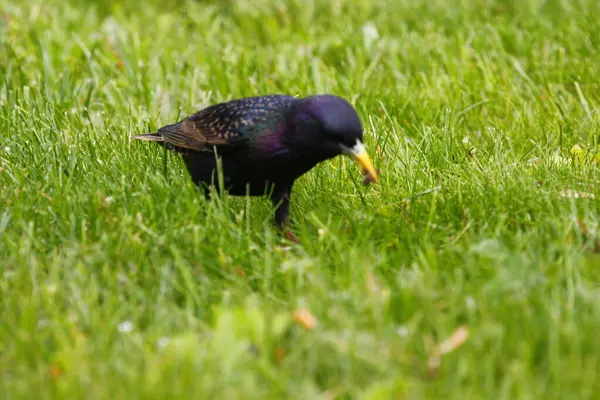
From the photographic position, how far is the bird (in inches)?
147

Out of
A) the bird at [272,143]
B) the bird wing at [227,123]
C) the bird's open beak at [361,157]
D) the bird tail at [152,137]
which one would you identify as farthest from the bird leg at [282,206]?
the bird tail at [152,137]

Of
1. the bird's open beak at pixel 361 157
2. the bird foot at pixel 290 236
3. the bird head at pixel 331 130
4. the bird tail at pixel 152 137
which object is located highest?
the bird head at pixel 331 130

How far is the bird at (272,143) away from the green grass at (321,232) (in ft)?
0.61

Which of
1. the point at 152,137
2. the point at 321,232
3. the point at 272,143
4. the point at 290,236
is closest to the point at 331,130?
the point at 272,143

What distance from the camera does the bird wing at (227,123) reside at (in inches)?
156

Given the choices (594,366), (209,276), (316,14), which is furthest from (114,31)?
(594,366)

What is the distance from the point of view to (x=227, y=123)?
162 inches

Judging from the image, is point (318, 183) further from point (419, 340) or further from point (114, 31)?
point (114, 31)

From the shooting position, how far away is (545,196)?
381 centimetres

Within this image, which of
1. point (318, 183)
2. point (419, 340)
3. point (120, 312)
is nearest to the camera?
point (419, 340)

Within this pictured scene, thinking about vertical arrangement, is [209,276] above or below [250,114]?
below

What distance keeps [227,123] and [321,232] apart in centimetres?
76

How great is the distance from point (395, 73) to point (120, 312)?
339 cm

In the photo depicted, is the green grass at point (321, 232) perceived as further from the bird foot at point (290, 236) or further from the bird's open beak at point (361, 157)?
Result: the bird's open beak at point (361, 157)
